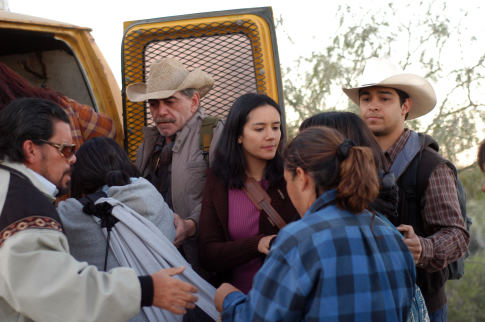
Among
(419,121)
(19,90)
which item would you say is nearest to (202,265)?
(19,90)

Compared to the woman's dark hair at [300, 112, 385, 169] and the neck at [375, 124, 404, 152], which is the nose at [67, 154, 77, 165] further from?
the neck at [375, 124, 404, 152]

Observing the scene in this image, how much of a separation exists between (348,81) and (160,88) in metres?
6.05

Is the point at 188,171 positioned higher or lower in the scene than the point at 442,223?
higher

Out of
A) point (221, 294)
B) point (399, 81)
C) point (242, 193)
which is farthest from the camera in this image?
point (399, 81)

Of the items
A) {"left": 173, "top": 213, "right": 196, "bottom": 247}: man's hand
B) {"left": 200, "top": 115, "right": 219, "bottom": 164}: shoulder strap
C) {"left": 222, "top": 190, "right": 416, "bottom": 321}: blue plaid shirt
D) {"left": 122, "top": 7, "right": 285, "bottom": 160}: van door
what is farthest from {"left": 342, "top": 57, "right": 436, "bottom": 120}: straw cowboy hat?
{"left": 222, "top": 190, "right": 416, "bottom": 321}: blue plaid shirt

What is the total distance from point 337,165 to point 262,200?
37.1 inches

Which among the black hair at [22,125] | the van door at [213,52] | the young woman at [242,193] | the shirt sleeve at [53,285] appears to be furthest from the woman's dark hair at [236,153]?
the shirt sleeve at [53,285]

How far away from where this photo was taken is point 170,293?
1974 mm

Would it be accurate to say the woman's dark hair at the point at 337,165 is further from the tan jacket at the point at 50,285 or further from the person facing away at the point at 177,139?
the person facing away at the point at 177,139

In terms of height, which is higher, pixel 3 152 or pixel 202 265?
pixel 3 152

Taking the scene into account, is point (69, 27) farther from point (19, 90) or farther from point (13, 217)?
Result: point (13, 217)

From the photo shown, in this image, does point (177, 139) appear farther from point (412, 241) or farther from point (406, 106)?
point (412, 241)

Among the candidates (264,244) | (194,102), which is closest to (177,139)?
(194,102)

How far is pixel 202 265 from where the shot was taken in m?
2.80
